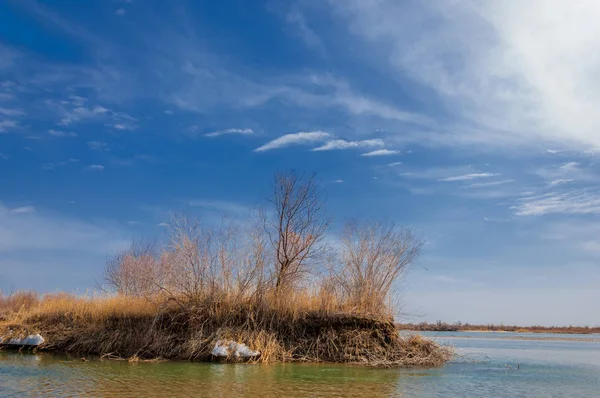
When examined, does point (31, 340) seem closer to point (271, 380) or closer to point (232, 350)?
point (232, 350)

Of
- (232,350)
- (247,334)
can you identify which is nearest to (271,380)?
(232,350)

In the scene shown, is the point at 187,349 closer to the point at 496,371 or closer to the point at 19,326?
the point at 19,326

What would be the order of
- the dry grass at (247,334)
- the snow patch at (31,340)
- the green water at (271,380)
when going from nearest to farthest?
the green water at (271,380)
the dry grass at (247,334)
the snow patch at (31,340)

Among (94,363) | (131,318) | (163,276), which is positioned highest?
(163,276)

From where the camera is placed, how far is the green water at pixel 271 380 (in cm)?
1042

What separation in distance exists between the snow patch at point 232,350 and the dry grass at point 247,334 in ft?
0.96

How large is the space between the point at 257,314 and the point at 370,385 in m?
7.38

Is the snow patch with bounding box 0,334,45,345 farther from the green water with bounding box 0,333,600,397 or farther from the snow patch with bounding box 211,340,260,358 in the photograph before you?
the snow patch with bounding box 211,340,260,358

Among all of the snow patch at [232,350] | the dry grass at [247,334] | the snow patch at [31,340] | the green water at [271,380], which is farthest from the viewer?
the snow patch at [31,340]

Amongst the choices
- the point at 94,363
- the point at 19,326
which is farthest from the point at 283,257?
the point at 19,326

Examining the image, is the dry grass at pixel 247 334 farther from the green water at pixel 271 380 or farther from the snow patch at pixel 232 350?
the green water at pixel 271 380

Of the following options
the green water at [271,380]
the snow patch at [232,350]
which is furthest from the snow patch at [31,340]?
the snow patch at [232,350]

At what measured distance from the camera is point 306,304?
750 inches

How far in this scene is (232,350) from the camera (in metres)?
17.1
